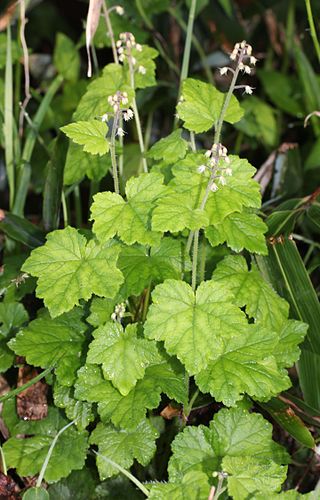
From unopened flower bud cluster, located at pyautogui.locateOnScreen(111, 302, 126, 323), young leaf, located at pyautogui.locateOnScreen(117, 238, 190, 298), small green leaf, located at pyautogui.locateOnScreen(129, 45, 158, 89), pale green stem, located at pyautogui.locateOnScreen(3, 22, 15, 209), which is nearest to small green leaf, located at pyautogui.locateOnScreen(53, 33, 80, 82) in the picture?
pale green stem, located at pyautogui.locateOnScreen(3, 22, 15, 209)

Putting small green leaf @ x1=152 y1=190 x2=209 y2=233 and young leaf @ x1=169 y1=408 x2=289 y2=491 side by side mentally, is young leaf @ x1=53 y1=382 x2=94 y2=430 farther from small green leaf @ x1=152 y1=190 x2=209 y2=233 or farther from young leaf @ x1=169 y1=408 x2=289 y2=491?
Answer: small green leaf @ x1=152 y1=190 x2=209 y2=233

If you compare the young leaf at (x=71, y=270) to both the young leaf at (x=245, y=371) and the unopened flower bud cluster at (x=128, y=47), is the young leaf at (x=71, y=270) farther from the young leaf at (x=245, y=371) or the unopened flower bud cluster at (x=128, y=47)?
the unopened flower bud cluster at (x=128, y=47)

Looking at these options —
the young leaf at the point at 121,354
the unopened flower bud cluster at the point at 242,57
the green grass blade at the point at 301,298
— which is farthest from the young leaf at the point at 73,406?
the unopened flower bud cluster at the point at 242,57

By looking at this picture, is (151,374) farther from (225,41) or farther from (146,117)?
(225,41)

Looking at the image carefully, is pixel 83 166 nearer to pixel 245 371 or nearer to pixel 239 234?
pixel 239 234

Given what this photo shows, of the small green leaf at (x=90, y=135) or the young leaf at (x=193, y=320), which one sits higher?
the small green leaf at (x=90, y=135)

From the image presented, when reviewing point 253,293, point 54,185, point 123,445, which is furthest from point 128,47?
point 123,445
